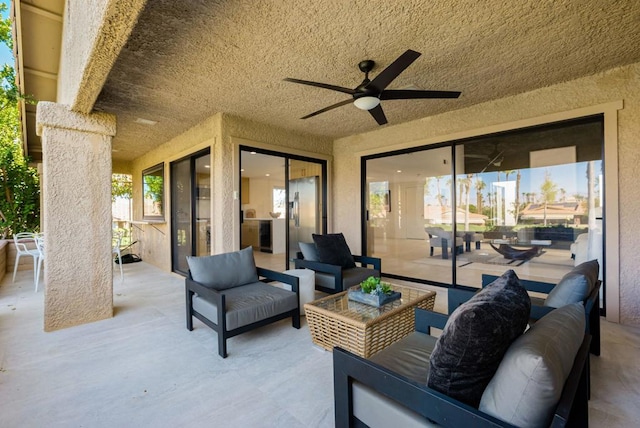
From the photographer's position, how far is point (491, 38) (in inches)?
99.0

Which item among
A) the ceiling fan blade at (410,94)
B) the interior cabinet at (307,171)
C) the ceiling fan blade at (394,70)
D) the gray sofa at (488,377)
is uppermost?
the ceiling fan blade at (394,70)

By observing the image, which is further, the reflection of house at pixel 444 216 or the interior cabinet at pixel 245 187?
the interior cabinet at pixel 245 187

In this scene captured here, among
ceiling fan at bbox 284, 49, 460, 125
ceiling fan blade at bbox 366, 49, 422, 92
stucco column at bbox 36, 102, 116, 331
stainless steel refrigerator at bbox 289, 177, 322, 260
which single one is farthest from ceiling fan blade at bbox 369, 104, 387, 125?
stucco column at bbox 36, 102, 116, 331

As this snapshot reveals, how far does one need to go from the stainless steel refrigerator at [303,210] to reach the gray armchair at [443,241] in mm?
2072

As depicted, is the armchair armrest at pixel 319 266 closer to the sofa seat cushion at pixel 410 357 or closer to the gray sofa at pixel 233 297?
the gray sofa at pixel 233 297

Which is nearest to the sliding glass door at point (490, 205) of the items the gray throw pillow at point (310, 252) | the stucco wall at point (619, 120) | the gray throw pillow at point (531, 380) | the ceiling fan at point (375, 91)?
the stucco wall at point (619, 120)

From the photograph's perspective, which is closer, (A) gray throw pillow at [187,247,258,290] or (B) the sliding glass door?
(A) gray throw pillow at [187,247,258,290]

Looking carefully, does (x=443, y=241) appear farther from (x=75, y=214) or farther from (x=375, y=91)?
(x=75, y=214)

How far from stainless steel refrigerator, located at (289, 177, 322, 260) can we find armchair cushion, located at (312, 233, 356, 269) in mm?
1431

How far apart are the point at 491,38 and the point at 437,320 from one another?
2367 millimetres

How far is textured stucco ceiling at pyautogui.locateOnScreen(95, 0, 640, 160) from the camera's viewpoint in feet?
7.16

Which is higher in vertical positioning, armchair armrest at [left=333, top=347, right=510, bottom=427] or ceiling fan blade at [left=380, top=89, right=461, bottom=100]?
ceiling fan blade at [left=380, top=89, right=461, bottom=100]

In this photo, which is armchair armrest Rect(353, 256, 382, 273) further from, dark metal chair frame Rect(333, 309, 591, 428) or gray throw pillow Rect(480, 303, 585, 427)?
gray throw pillow Rect(480, 303, 585, 427)

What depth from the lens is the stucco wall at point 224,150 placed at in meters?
4.27
